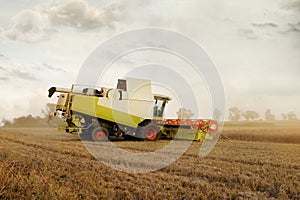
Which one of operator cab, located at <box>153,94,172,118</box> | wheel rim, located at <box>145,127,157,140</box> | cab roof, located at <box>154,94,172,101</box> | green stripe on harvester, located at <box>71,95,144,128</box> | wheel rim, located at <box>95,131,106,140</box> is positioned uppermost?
cab roof, located at <box>154,94,172,101</box>

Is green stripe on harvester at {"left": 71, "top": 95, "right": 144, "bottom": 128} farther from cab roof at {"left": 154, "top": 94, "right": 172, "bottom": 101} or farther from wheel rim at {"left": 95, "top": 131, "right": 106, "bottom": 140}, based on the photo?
cab roof at {"left": 154, "top": 94, "right": 172, "bottom": 101}

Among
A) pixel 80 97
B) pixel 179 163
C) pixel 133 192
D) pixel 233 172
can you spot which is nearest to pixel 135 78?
pixel 80 97

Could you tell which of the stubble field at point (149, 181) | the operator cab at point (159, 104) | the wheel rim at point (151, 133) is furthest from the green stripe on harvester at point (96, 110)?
the stubble field at point (149, 181)

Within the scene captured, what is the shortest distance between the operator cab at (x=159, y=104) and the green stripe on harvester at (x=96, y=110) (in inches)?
54.8

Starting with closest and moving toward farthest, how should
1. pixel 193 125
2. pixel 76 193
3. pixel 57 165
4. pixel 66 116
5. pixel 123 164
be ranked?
pixel 76 193, pixel 57 165, pixel 123 164, pixel 66 116, pixel 193 125

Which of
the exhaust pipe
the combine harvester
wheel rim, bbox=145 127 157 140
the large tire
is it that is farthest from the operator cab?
the exhaust pipe

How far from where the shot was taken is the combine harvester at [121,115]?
60.4 ft

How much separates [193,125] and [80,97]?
6781 millimetres

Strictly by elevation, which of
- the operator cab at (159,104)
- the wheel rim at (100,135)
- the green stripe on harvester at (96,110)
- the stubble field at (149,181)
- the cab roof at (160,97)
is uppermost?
the cab roof at (160,97)

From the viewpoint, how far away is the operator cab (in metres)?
20.0

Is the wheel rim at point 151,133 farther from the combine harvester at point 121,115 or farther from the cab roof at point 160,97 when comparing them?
the cab roof at point 160,97

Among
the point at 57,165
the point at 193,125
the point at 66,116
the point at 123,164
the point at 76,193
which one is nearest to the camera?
the point at 76,193

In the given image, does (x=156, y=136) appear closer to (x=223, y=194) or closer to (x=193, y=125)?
(x=193, y=125)

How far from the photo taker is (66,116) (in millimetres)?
18250
